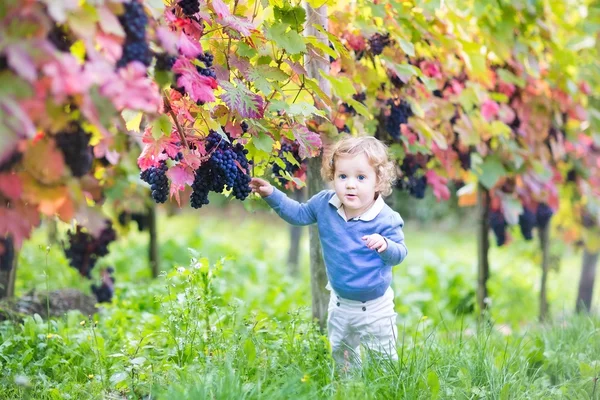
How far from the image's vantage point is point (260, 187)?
303cm

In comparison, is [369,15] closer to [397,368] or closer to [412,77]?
[412,77]

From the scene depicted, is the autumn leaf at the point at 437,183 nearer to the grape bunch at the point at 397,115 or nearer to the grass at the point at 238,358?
the grape bunch at the point at 397,115

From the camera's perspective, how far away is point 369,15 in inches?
142

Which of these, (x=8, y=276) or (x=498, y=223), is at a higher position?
(x=498, y=223)

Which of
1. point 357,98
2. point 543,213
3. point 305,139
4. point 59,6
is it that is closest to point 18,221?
point 59,6

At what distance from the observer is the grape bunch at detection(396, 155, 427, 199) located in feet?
12.8

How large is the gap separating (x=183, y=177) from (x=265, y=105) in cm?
51

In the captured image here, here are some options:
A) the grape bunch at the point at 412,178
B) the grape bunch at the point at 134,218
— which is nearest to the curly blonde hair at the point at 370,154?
the grape bunch at the point at 412,178

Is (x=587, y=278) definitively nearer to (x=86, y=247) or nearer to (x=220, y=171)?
(x=86, y=247)

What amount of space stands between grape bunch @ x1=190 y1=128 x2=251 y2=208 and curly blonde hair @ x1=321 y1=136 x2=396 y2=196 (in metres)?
0.53

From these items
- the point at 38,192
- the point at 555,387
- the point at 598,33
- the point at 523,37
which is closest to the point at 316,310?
the point at 555,387

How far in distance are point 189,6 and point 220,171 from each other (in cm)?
61

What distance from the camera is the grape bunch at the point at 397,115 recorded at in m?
3.50

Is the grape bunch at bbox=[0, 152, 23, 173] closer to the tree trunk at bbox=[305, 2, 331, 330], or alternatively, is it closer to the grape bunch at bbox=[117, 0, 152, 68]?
the grape bunch at bbox=[117, 0, 152, 68]
